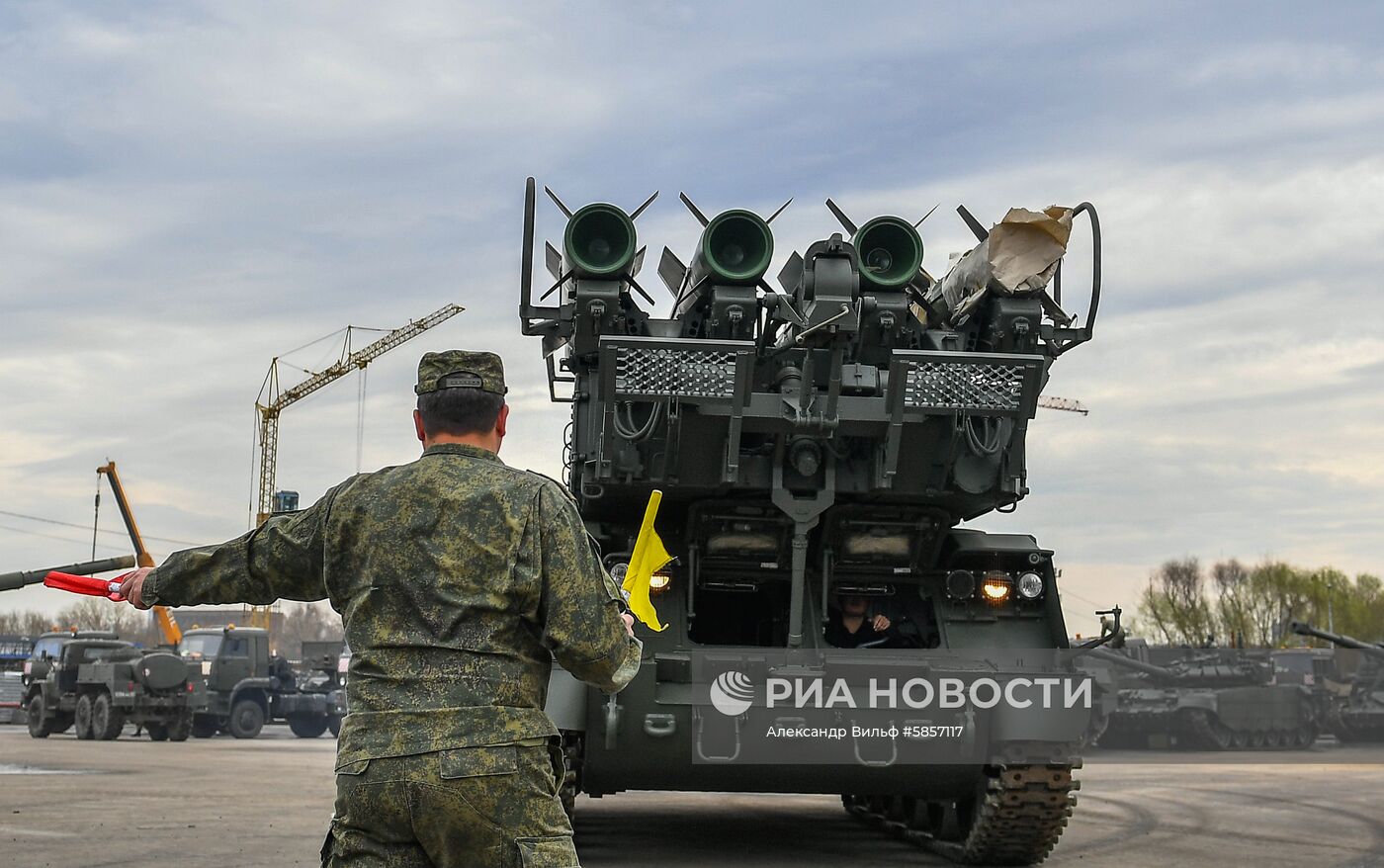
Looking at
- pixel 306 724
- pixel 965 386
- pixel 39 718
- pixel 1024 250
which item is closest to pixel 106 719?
pixel 39 718

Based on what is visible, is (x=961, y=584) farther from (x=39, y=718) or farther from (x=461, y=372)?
(x=39, y=718)

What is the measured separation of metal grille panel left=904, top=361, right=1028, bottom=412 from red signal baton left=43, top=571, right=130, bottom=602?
16.9 feet

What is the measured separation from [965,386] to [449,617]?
224 inches

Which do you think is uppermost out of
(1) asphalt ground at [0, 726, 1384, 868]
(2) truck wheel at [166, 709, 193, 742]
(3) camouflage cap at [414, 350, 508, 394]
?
(3) camouflage cap at [414, 350, 508, 394]

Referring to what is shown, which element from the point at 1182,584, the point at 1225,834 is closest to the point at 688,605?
the point at 1225,834

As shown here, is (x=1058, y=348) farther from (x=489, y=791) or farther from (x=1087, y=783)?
(x=1087, y=783)

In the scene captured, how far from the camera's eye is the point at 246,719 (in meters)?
26.2

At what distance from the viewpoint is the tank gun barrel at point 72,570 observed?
642 cm

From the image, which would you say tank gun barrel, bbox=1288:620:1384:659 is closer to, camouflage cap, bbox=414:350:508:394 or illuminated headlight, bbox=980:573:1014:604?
illuminated headlight, bbox=980:573:1014:604

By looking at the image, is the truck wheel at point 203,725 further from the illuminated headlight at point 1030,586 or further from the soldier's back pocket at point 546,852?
the soldier's back pocket at point 546,852

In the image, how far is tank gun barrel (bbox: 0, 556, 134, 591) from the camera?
6.42m

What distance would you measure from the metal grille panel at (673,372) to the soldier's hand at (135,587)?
4.86 meters

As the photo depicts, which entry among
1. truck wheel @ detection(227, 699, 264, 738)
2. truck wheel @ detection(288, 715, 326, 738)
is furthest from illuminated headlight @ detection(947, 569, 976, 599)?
truck wheel @ detection(288, 715, 326, 738)

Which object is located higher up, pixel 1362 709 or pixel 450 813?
pixel 450 813
